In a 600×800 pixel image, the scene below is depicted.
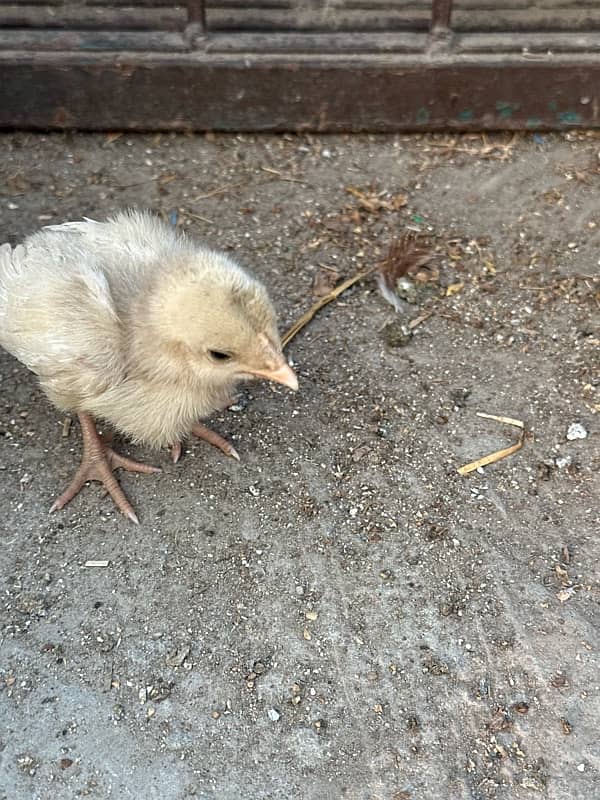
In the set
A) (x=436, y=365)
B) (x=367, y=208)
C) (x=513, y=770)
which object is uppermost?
(x=367, y=208)

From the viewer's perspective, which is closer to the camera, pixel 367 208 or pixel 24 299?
pixel 24 299

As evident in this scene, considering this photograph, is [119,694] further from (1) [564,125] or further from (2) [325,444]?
(1) [564,125]

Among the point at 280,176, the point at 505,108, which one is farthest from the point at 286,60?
the point at 505,108

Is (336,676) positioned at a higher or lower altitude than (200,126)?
lower

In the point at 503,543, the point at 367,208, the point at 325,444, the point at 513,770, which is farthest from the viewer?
the point at 367,208

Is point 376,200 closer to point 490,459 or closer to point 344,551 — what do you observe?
point 490,459

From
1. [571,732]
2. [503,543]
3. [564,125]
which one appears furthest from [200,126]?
[571,732]

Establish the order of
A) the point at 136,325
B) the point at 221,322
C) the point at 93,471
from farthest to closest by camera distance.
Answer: the point at 93,471
the point at 136,325
the point at 221,322
